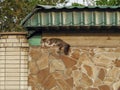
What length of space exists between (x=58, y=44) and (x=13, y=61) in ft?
3.51

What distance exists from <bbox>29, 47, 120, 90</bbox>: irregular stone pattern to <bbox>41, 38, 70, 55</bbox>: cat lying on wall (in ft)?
0.33

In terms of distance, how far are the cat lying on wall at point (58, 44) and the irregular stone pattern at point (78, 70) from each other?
0.33ft

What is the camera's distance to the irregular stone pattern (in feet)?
27.3

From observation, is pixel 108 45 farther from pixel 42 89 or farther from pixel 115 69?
pixel 42 89

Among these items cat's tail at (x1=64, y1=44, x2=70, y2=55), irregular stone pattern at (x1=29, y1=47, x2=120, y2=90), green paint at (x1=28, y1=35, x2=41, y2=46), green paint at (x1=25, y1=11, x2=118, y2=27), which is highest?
green paint at (x1=25, y1=11, x2=118, y2=27)

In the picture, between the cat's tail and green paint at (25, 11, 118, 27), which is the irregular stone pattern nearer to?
the cat's tail

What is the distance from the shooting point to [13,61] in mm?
8531

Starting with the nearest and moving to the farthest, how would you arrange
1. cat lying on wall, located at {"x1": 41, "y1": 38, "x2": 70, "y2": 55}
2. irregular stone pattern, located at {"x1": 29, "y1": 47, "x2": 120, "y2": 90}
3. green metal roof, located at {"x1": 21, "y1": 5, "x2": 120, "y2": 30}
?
green metal roof, located at {"x1": 21, "y1": 5, "x2": 120, "y2": 30} → irregular stone pattern, located at {"x1": 29, "y1": 47, "x2": 120, "y2": 90} → cat lying on wall, located at {"x1": 41, "y1": 38, "x2": 70, "y2": 55}

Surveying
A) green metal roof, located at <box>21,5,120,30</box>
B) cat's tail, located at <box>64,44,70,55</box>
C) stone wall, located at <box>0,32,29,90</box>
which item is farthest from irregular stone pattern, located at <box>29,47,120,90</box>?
green metal roof, located at <box>21,5,120,30</box>

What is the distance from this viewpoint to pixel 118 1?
19.5m

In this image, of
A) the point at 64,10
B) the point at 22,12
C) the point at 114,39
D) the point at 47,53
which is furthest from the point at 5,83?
the point at 22,12

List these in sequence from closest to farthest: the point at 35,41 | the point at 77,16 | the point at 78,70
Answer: the point at 77,16 → the point at 78,70 → the point at 35,41

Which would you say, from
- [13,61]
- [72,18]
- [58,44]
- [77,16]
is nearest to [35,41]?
[58,44]

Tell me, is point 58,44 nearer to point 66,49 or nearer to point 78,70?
point 66,49
